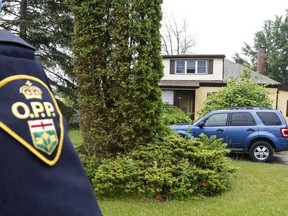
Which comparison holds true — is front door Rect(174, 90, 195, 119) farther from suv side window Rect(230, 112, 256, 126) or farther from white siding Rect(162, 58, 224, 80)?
suv side window Rect(230, 112, 256, 126)

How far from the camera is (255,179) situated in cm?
666

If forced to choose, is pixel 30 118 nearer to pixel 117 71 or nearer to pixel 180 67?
pixel 117 71

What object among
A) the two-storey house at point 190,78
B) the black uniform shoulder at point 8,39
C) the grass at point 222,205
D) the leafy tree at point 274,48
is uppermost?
the leafy tree at point 274,48

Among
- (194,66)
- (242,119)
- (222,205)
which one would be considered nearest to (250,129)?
(242,119)

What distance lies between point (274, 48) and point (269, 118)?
33.9m

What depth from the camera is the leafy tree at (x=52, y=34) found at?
958 cm

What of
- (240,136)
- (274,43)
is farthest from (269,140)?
(274,43)

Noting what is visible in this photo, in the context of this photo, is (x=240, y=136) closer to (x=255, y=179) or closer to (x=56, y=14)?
(x=255, y=179)

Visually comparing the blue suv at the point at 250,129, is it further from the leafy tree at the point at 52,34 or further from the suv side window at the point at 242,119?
the leafy tree at the point at 52,34

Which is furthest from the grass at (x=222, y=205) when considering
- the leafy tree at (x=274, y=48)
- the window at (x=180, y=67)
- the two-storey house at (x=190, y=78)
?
the leafy tree at (x=274, y=48)

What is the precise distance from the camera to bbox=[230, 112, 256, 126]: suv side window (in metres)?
9.83

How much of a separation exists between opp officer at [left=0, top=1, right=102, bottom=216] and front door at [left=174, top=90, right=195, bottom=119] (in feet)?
67.6

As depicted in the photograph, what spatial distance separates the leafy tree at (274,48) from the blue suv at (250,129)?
26814mm

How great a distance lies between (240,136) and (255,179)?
320 centimetres
